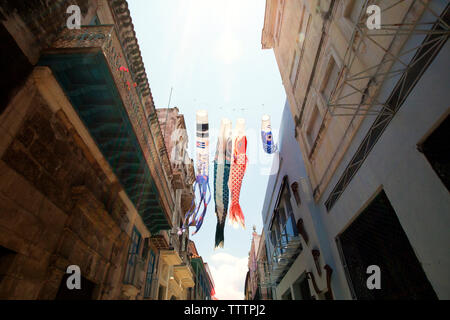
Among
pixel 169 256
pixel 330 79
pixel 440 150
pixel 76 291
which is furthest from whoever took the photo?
pixel 169 256

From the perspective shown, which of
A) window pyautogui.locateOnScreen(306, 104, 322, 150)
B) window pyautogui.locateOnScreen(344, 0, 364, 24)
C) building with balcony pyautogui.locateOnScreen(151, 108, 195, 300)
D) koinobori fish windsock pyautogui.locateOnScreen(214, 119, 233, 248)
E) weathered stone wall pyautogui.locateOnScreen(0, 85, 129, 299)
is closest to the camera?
weathered stone wall pyautogui.locateOnScreen(0, 85, 129, 299)

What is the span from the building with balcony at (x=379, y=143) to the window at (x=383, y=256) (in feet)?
0.10

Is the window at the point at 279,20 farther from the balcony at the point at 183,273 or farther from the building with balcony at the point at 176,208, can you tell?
the balcony at the point at 183,273

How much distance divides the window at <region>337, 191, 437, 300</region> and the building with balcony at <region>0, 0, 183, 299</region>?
8.46 m

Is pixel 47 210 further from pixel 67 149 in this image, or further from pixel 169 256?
pixel 169 256

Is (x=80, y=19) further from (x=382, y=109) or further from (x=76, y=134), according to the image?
(x=382, y=109)

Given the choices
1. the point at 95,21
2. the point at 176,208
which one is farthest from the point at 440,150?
the point at 176,208

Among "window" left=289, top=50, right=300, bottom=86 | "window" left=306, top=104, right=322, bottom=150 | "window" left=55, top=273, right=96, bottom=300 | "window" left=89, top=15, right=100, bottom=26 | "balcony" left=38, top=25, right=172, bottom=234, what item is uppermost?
A: "window" left=289, top=50, right=300, bottom=86

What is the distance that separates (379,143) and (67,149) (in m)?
8.88

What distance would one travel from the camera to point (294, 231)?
1352cm

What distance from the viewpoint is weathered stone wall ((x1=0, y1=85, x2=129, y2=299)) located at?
482 cm

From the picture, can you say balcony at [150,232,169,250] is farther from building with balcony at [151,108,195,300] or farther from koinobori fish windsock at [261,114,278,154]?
koinobori fish windsock at [261,114,278,154]

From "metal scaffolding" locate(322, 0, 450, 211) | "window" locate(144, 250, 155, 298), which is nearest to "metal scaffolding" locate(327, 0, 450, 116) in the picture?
"metal scaffolding" locate(322, 0, 450, 211)

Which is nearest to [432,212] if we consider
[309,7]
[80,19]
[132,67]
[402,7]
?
[402,7]
